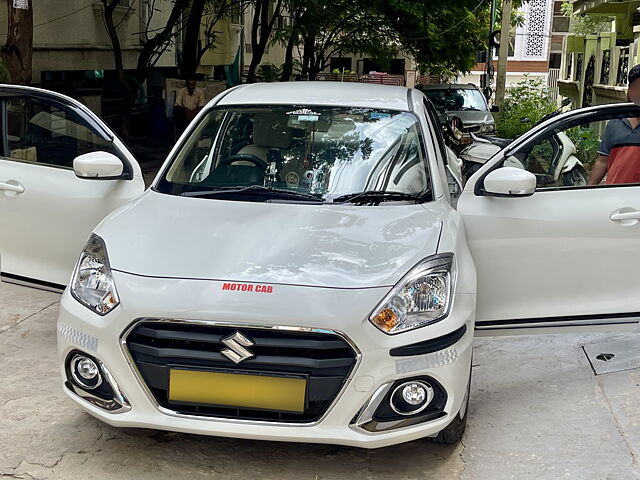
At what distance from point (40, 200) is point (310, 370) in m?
2.18

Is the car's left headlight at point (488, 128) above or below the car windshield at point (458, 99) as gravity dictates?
below

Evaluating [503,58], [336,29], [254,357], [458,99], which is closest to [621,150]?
[254,357]

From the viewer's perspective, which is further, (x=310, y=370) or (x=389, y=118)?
(x=389, y=118)

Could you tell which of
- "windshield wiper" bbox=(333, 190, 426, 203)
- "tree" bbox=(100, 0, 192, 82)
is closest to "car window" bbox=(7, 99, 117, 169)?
"windshield wiper" bbox=(333, 190, 426, 203)

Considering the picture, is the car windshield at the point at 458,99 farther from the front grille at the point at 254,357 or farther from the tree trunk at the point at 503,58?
the front grille at the point at 254,357

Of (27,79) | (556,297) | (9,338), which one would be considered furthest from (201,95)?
(556,297)

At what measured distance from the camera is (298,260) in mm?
3447

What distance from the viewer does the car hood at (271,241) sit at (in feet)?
11.0

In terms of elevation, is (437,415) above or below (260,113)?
below

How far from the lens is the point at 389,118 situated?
15.3ft

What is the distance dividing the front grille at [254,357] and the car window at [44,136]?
6.51 ft

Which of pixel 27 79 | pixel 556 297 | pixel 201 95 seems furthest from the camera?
pixel 201 95

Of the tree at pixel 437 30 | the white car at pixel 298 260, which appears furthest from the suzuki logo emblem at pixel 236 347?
the tree at pixel 437 30

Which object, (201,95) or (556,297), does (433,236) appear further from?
(201,95)
